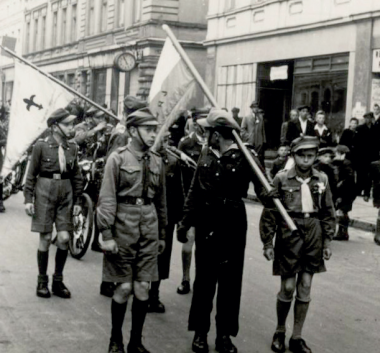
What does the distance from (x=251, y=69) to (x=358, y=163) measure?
31.9 ft

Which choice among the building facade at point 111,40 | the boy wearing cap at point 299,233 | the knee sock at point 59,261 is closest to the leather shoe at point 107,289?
the knee sock at point 59,261

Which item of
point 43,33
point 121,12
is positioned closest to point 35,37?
point 43,33

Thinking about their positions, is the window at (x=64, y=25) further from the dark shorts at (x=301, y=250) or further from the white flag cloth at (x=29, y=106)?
the dark shorts at (x=301, y=250)

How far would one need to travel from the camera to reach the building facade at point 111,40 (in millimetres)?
33562

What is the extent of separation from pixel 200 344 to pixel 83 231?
159 inches

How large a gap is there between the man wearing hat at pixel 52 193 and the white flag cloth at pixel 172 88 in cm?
130

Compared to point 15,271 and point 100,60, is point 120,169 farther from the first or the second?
point 100,60

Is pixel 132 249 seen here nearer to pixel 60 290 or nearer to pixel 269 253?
pixel 269 253

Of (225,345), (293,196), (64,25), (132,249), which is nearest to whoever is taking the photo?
(132,249)

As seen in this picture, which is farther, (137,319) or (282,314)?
(282,314)

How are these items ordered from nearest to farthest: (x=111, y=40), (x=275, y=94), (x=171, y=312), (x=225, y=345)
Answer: (x=225, y=345)
(x=171, y=312)
(x=275, y=94)
(x=111, y=40)

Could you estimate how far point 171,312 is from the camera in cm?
712

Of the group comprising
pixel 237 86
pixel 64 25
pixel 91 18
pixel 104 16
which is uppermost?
pixel 64 25

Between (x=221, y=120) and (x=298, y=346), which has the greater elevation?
(x=221, y=120)
